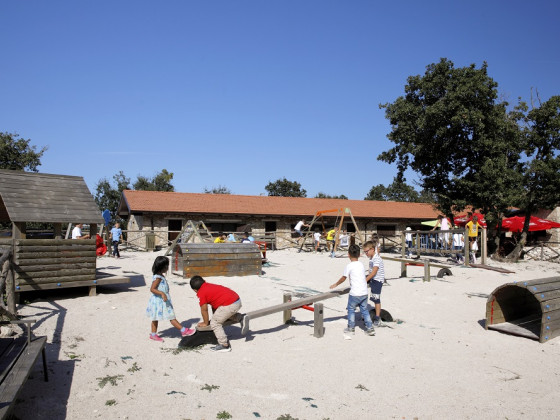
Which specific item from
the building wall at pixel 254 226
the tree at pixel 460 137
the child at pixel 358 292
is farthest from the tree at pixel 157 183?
the child at pixel 358 292

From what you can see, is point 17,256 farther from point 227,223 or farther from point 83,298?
point 227,223

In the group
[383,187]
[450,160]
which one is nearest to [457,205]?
[450,160]

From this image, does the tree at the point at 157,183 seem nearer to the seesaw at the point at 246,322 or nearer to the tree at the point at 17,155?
the tree at the point at 17,155

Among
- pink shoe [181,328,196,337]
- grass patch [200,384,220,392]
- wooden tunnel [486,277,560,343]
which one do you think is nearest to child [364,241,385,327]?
wooden tunnel [486,277,560,343]

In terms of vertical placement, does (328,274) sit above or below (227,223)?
below

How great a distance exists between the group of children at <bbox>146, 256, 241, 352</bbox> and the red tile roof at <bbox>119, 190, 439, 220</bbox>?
20.9m

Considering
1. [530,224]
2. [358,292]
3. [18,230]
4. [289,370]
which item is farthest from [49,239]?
[530,224]

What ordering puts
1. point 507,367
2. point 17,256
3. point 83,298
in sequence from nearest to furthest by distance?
point 507,367
point 17,256
point 83,298

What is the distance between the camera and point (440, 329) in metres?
7.55

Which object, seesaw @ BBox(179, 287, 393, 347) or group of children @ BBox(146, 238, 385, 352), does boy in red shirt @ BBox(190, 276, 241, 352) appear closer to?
group of children @ BBox(146, 238, 385, 352)

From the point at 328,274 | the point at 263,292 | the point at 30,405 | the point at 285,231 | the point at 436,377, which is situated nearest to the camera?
the point at 30,405

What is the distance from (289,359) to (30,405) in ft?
10.1

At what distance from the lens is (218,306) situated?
613 centimetres

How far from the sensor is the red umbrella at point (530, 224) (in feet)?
87.2
